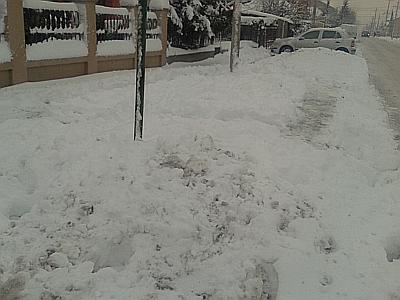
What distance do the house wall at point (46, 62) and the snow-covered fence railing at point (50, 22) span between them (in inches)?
11.5

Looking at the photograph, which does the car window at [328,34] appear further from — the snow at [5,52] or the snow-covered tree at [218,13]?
the snow at [5,52]

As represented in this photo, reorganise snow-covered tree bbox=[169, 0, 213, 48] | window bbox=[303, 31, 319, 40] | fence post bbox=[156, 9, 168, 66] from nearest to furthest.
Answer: fence post bbox=[156, 9, 168, 66] → snow-covered tree bbox=[169, 0, 213, 48] → window bbox=[303, 31, 319, 40]

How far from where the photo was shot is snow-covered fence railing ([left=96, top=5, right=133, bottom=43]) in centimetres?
1173

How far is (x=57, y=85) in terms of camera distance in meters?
9.18

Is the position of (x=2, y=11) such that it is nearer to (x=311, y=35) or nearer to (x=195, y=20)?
(x=195, y=20)

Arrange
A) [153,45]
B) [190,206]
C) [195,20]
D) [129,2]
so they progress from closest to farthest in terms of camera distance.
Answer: [190,206] → [129,2] → [153,45] → [195,20]

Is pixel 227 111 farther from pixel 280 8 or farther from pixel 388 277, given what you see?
pixel 280 8

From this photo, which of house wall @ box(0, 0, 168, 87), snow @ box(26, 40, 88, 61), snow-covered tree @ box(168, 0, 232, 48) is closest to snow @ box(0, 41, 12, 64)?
house wall @ box(0, 0, 168, 87)

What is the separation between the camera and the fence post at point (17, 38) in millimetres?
8633

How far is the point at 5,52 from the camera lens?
851cm

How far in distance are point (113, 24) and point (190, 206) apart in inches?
356

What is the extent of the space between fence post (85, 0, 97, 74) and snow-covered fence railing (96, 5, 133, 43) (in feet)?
1.14

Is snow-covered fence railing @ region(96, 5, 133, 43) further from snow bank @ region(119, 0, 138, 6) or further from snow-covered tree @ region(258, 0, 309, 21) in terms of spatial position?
snow-covered tree @ region(258, 0, 309, 21)

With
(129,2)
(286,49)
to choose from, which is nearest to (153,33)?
(129,2)
